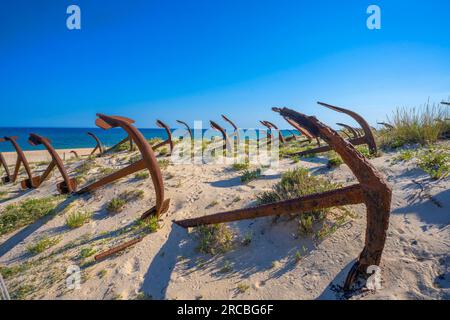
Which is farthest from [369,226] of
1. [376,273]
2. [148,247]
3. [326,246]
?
[148,247]

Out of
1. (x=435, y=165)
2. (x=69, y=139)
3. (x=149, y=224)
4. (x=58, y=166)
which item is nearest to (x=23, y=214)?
(x=58, y=166)

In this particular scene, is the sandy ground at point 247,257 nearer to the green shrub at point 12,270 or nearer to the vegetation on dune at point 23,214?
the green shrub at point 12,270

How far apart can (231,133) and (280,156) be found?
6.26 metres

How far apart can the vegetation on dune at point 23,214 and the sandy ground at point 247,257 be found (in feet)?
0.65

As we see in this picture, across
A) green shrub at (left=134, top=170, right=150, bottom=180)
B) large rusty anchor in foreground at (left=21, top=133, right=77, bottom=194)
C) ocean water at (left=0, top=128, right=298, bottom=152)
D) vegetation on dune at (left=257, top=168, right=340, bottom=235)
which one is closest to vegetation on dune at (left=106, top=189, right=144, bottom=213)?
green shrub at (left=134, top=170, right=150, bottom=180)

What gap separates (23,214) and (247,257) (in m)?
4.06

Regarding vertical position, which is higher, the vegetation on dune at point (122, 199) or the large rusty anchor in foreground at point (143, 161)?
the large rusty anchor in foreground at point (143, 161)

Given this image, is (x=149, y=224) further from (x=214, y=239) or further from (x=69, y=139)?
(x=69, y=139)

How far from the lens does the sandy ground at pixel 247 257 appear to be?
87.6 inches

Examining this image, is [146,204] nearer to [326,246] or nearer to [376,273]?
[326,246]

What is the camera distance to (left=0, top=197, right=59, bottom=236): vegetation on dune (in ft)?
13.7

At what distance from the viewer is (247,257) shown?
2766mm

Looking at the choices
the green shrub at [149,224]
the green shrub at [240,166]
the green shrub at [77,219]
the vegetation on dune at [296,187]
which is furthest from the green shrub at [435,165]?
the green shrub at [77,219]

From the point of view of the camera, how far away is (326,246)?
8.60ft
